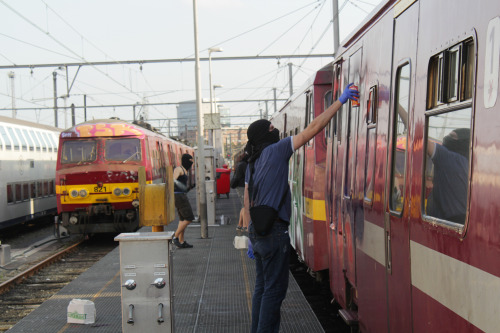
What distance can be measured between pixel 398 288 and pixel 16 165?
646 inches

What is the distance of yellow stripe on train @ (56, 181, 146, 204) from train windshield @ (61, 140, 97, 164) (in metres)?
0.71

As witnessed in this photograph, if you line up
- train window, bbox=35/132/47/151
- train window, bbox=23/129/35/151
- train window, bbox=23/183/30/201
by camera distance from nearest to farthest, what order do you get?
1. train window, bbox=23/183/30/201
2. train window, bbox=23/129/35/151
3. train window, bbox=35/132/47/151

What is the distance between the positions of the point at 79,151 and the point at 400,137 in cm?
1326

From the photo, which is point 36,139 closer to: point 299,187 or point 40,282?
point 40,282

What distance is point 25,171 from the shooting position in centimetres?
1931

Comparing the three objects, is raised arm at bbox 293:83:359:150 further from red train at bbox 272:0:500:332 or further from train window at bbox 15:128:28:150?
train window at bbox 15:128:28:150

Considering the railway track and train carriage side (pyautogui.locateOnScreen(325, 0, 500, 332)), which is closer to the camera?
train carriage side (pyautogui.locateOnScreen(325, 0, 500, 332))

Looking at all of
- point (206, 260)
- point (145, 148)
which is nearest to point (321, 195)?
point (206, 260)

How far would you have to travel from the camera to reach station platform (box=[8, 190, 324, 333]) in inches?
266

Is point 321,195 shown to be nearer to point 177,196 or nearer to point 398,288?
point 398,288

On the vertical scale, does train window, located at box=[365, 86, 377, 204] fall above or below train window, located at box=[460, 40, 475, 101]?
below

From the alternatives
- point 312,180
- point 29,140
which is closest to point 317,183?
point 312,180

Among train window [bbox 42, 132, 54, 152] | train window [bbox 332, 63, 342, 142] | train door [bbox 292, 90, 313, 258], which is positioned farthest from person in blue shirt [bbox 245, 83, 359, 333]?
train window [bbox 42, 132, 54, 152]

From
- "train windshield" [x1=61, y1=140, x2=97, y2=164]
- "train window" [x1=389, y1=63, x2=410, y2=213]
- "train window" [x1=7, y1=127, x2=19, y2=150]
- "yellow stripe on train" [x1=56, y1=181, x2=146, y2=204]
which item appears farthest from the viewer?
"train window" [x1=7, y1=127, x2=19, y2=150]
